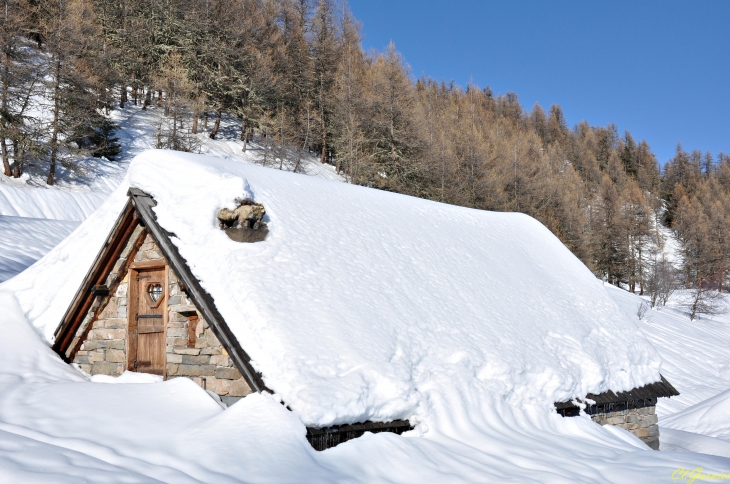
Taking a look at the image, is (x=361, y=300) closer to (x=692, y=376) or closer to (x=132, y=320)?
(x=132, y=320)

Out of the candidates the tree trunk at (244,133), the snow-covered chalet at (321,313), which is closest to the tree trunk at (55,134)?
the tree trunk at (244,133)

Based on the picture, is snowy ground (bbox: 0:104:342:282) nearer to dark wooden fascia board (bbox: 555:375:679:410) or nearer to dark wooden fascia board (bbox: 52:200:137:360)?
dark wooden fascia board (bbox: 52:200:137:360)

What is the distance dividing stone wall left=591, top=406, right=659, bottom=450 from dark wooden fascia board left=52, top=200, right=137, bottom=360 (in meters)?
7.57

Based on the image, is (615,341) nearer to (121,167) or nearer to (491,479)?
(491,479)

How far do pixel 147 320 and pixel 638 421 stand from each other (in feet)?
26.9

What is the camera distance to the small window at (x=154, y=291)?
746cm

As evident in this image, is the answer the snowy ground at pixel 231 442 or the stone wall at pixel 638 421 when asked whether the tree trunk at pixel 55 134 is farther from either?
the stone wall at pixel 638 421

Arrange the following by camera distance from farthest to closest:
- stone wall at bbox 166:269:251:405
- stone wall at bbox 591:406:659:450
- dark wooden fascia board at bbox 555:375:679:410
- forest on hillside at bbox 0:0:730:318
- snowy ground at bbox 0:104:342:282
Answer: forest on hillside at bbox 0:0:730:318 → snowy ground at bbox 0:104:342:282 → stone wall at bbox 591:406:659:450 → dark wooden fascia board at bbox 555:375:679:410 → stone wall at bbox 166:269:251:405

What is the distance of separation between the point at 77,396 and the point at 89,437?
128 centimetres

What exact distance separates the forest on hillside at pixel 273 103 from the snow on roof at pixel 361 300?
16071 mm

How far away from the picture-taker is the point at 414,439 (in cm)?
557

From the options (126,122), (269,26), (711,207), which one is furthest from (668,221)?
(126,122)

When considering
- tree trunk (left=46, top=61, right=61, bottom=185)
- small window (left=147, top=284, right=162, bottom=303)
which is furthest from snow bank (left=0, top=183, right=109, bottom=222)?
small window (left=147, top=284, right=162, bottom=303)

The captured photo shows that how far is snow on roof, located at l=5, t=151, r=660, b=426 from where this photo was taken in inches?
226
